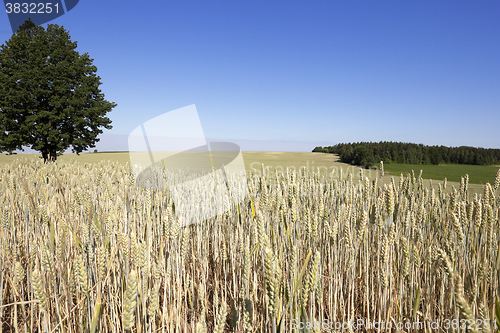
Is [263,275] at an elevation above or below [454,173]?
below

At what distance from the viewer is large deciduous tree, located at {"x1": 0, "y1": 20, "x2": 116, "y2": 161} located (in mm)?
13891

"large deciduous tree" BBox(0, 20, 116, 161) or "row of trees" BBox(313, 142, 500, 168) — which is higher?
"large deciduous tree" BBox(0, 20, 116, 161)

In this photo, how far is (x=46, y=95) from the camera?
14414 mm

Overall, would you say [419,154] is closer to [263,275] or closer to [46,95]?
[263,275]

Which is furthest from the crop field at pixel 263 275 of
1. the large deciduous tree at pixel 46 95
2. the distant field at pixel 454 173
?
the large deciduous tree at pixel 46 95

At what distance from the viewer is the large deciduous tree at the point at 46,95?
45.6ft

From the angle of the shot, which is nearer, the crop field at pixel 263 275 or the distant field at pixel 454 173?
the crop field at pixel 263 275

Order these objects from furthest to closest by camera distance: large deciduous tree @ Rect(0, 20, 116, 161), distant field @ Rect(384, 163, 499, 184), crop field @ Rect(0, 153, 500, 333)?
1. large deciduous tree @ Rect(0, 20, 116, 161)
2. distant field @ Rect(384, 163, 499, 184)
3. crop field @ Rect(0, 153, 500, 333)

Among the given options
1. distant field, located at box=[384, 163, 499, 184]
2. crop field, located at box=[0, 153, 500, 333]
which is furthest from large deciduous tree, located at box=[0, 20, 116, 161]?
distant field, located at box=[384, 163, 499, 184]

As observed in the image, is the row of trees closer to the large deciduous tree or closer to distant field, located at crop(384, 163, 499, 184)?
distant field, located at crop(384, 163, 499, 184)

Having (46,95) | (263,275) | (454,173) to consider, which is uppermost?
(46,95)

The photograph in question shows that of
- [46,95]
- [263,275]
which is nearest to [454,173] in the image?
[263,275]

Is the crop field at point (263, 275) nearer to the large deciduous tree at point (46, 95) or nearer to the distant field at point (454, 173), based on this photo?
the distant field at point (454, 173)

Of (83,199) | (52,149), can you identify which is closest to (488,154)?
(83,199)
